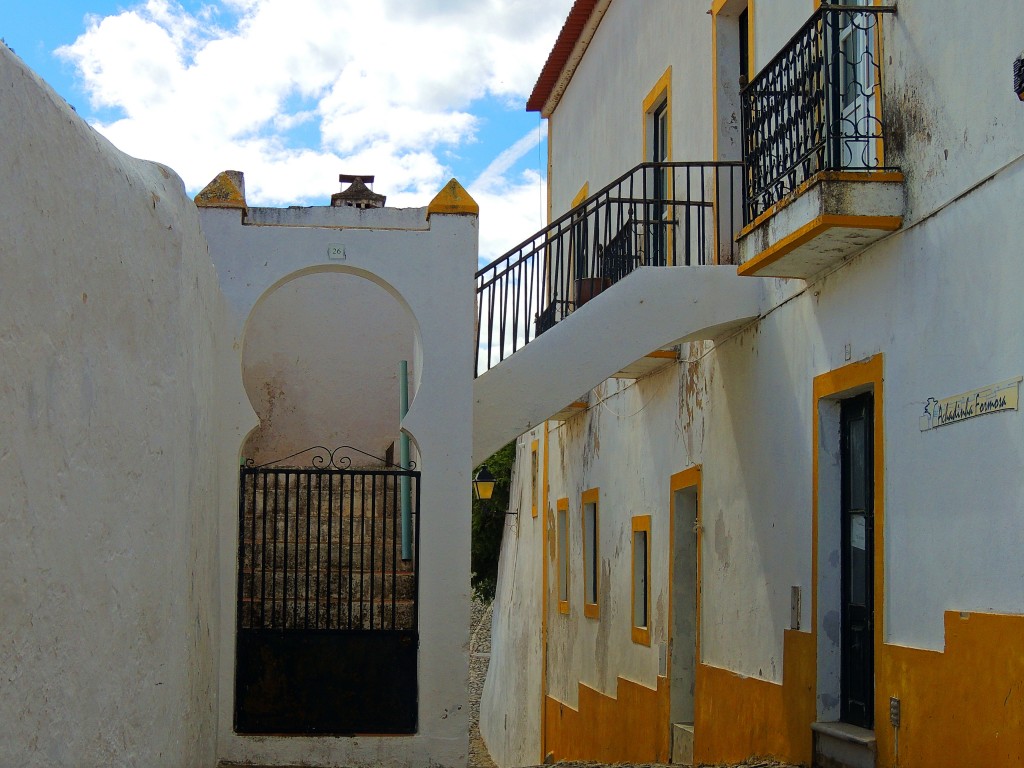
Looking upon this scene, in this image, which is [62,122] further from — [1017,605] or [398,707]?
[398,707]

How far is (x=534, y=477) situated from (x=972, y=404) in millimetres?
13652

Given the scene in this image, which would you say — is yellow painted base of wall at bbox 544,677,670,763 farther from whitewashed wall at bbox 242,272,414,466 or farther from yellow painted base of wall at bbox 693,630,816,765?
whitewashed wall at bbox 242,272,414,466

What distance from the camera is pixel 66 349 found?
5.13 metres

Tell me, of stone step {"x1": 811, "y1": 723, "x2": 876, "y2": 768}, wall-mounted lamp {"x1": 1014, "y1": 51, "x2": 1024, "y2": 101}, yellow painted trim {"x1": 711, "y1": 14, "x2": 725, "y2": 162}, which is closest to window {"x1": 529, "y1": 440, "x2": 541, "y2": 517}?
yellow painted trim {"x1": 711, "y1": 14, "x2": 725, "y2": 162}

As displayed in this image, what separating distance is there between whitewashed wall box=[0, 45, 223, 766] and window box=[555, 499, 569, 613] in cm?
1001

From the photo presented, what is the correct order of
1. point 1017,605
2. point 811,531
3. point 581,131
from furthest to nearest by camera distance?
point 581,131, point 811,531, point 1017,605

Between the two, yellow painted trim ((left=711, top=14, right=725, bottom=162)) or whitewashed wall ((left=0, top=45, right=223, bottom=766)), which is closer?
whitewashed wall ((left=0, top=45, right=223, bottom=766))

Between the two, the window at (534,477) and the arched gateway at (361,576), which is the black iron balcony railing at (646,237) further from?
the window at (534,477)

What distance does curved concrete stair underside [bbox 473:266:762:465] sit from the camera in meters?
10.3

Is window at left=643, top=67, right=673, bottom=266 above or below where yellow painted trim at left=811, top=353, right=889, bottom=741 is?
above

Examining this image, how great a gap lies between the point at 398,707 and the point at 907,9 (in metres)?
5.63

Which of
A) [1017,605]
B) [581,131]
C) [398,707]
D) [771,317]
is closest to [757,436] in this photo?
[771,317]

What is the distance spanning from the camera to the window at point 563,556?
57.6 ft

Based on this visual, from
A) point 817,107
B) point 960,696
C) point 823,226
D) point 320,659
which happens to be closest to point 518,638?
point 320,659
